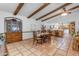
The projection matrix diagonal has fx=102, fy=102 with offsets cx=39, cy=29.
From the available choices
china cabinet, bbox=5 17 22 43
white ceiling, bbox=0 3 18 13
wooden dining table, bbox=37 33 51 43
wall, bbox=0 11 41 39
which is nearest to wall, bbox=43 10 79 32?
wall, bbox=0 11 41 39

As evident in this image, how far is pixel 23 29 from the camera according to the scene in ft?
9.92

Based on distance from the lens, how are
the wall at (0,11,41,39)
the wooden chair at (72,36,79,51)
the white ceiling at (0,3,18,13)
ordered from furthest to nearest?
the wooden chair at (72,36,79,51)
the wall at (0,11,41,39)
the white ceiling at (0,3,18,13)

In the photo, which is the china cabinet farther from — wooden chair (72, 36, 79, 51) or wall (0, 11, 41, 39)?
wooden chair (72, 36, 79, 51)

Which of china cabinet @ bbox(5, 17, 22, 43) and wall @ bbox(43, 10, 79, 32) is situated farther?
china cabinet @ bbox(5, 17, 22, 43)

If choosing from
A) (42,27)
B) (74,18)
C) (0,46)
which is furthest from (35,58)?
(74,18)

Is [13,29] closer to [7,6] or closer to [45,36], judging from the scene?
[7,6]

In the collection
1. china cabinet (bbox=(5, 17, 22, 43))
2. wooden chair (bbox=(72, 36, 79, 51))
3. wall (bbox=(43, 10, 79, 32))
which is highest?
wall (bbox=(43, 10, 79, 32))

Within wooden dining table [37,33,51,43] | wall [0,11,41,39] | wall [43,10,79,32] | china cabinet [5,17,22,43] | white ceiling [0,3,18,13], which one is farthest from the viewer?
wooden dining table [37,33,51,43]

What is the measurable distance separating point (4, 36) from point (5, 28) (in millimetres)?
267

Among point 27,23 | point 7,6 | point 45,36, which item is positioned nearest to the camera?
point 7,6

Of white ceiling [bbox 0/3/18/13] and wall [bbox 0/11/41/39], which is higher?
white ceiling [bbox 0/3/18/13]

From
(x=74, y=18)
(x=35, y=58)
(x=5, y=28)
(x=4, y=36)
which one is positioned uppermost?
(x=74, y=18)

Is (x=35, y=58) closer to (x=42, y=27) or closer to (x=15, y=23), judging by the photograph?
(x=42, y=27)

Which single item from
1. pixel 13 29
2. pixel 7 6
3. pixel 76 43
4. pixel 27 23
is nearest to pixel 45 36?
pixel 27 23
